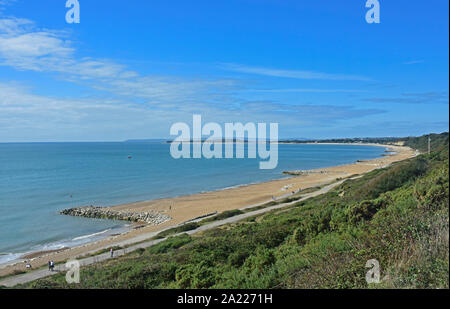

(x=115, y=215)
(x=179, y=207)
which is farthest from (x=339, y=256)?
(x=179, y=207)

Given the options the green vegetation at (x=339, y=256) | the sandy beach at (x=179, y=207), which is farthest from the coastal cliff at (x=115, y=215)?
the green vegetation at (x=339, y=256)

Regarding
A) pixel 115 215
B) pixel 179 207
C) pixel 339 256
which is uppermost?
pixel 339 256

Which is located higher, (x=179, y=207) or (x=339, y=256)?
(x=339, y=256)

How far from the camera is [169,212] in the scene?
3700 cm

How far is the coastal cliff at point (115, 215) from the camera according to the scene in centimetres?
3425

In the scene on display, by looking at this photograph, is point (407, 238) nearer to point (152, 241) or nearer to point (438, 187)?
point (438, 187)

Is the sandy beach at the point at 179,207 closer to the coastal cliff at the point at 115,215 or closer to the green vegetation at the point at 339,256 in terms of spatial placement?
the coastal cliff at the point at 115,215

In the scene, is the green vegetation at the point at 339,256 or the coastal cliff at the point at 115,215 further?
the coastal cliff at the point at 115,215

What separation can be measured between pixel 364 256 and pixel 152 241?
64.9 ft

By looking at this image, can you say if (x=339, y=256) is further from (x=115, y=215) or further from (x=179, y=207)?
(x=179, y=207)

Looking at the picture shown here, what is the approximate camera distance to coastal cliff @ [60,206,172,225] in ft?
112

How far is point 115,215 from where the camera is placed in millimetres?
36375
